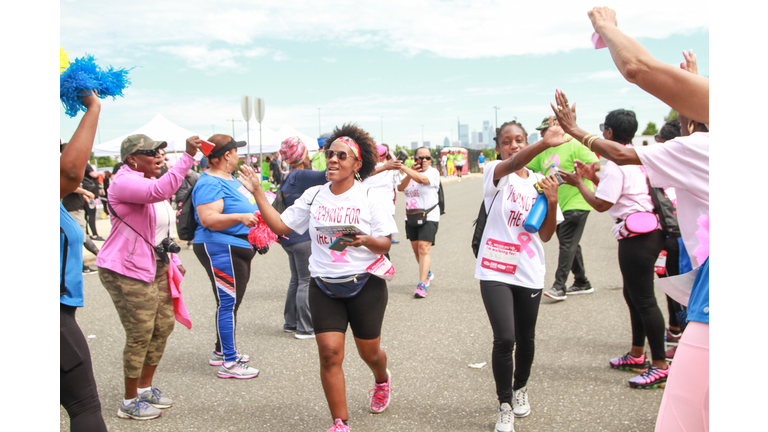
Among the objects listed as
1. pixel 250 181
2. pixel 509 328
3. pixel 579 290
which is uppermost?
pixel 250 181

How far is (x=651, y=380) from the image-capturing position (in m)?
4.11

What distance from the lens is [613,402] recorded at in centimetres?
390

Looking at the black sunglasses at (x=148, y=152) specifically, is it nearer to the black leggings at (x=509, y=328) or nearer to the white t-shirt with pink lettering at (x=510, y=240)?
the white t-shirt with pink lettering at (x=510, y=240)

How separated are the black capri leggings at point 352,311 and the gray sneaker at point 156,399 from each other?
5.02 ft

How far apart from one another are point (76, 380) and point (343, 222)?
5.63ft

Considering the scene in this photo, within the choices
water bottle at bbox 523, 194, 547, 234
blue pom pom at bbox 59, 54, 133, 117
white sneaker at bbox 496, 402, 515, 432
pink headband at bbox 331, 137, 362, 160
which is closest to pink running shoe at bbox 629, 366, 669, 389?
white sneaker at bbox 496, 402, 515, 432

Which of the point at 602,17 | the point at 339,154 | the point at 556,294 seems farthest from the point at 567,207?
the point at 602,17

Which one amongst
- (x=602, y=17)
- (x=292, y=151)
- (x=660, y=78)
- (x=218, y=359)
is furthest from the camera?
(x=292, y=151)

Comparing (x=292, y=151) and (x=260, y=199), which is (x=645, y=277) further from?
(x=292, y=151)

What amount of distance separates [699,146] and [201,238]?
379 centimetres

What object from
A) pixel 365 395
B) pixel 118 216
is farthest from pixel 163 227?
pixel 365 395

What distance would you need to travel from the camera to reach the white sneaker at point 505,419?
3438 mm

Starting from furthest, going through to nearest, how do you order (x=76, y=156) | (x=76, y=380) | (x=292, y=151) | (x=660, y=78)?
(x=292, y=151)
(x=76, y=380)
(x=76, y=156)
(x=660, y=78)

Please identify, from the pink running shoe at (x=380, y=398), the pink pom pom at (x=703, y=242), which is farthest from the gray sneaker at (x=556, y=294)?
the pink pom pom at (x=703, y=242)
